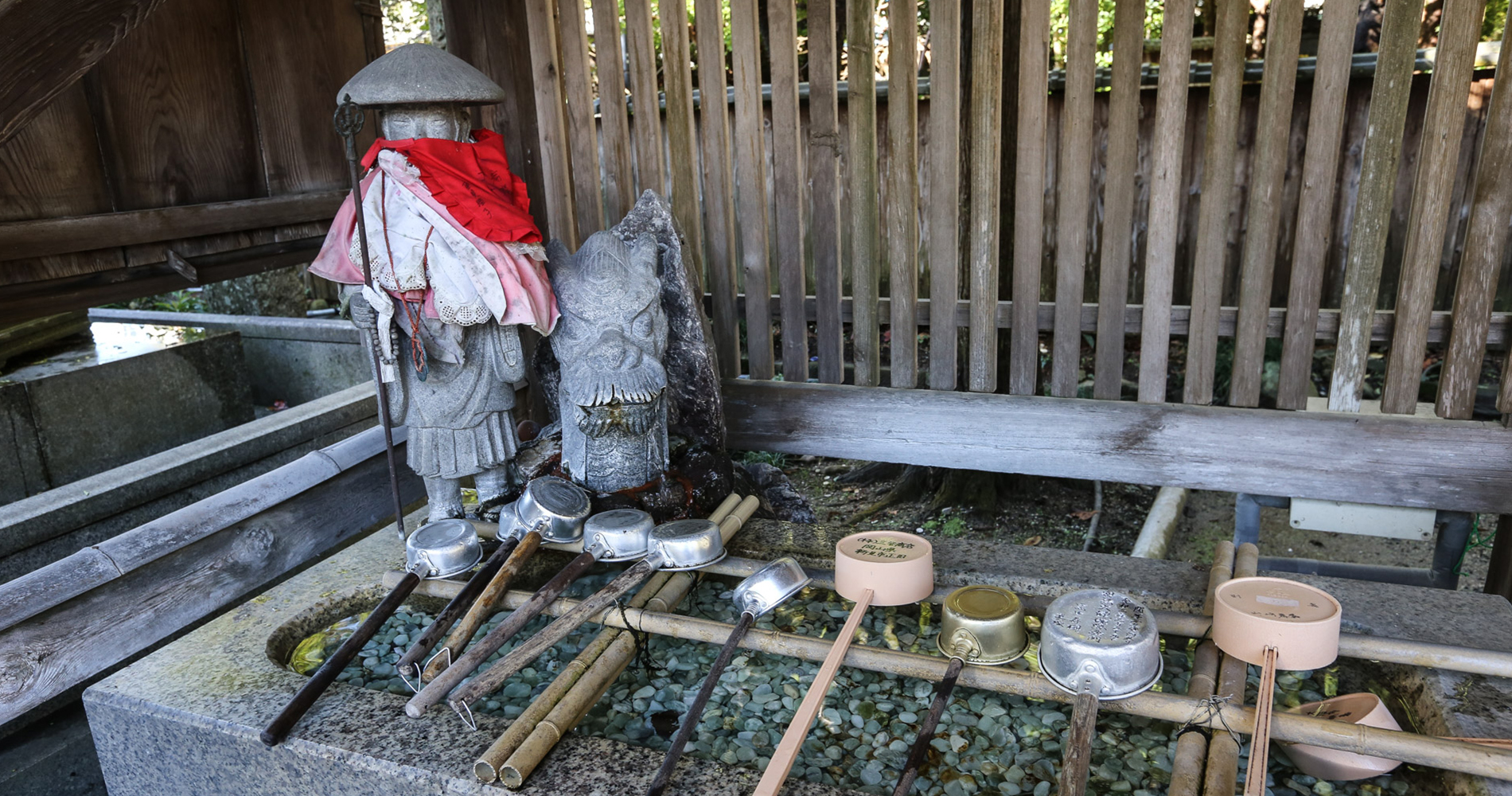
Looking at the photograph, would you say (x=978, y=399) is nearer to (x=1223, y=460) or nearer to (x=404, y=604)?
(x=1223, y=460)

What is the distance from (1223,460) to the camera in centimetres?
375

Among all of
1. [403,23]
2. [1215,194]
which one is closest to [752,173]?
[1215,194]

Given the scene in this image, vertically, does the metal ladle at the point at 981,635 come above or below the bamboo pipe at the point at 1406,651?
above

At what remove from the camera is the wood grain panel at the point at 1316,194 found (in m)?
3.23

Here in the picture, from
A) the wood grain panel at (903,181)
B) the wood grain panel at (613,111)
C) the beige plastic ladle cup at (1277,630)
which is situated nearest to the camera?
the beige plastic ladle cup at (1277,630)

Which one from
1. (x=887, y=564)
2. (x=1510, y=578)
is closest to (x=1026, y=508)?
(x=1510, y=578)

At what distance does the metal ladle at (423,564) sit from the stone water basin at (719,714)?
150mm

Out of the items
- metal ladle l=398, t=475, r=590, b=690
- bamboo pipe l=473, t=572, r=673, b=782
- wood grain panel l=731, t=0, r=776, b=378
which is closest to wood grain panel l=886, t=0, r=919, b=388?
wood grain panel l=731, t=0, r=776, b=378

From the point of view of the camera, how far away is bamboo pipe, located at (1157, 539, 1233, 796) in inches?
75.7

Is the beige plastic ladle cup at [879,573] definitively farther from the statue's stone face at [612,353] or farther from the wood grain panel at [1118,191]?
the wood grain panel at [1118,191]

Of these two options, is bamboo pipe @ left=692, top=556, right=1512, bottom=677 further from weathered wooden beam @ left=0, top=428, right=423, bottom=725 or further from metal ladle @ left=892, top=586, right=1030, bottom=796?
weathered wooden beam @ left=0, top=428, right=423, bottom=725

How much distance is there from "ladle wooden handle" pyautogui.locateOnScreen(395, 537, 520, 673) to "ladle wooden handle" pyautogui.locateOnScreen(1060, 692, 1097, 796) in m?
1.66

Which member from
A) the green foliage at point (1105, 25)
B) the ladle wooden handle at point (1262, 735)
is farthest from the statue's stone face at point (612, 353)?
the green foliage at point (1105, 25)

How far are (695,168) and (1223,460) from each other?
267cm
